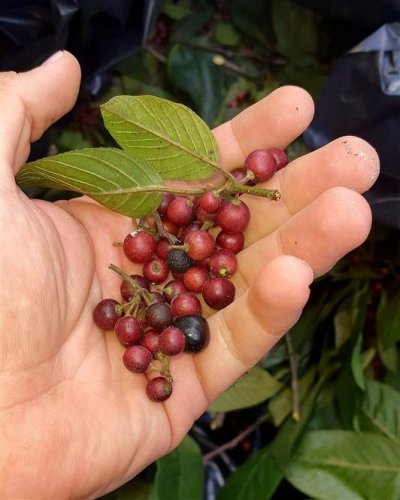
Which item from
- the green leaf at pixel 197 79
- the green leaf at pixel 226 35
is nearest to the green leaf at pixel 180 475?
the green leaf at pixel 197 79

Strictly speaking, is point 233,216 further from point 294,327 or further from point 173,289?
point 294,327

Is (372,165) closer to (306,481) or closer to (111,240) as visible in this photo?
(111,240)

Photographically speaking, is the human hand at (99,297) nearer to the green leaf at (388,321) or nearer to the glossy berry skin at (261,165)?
the glossy berry skin at (261,165)

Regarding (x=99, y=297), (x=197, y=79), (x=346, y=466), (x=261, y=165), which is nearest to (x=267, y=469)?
(x=346, y=466)

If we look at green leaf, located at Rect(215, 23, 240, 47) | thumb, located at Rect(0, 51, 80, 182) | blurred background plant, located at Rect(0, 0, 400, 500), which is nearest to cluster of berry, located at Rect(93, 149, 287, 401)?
thumb, located at Rect(0, 51, 80, 182)

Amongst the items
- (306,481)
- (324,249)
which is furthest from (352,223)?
(306,481)

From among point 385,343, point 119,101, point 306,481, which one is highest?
point 119,101

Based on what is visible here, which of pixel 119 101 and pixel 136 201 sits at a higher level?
pixel 119 101

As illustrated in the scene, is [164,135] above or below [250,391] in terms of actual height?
above
